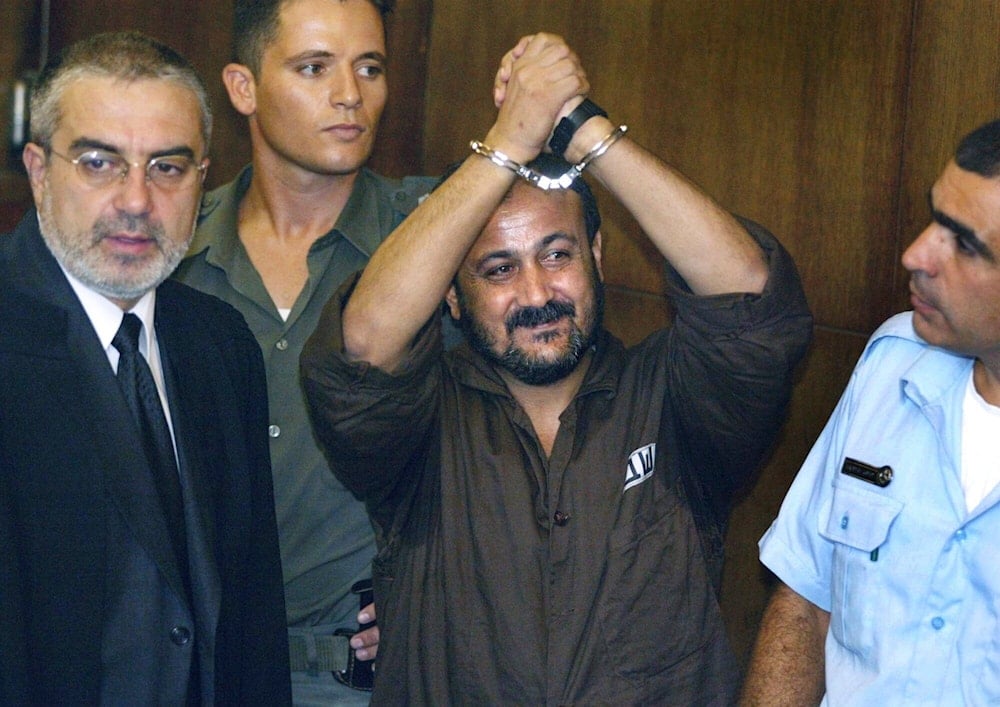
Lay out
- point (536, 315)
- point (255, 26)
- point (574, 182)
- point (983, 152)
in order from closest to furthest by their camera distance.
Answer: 1. point (983, 152)
2. point (536, 315)
3. point (574, 182)
4. point (255, 26)

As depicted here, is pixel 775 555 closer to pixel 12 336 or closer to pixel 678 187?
pixel 678 187

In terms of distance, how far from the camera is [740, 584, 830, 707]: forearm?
2.02 m

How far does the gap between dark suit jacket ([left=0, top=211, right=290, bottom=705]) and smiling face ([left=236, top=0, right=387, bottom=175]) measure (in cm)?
70

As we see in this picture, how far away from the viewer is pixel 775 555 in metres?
2.09

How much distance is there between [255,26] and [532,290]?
1.07m

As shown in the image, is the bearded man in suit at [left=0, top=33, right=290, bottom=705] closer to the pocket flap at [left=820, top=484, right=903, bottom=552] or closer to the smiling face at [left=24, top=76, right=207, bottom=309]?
the smiling face at [left=24, top=76, right=207, bottom=309]

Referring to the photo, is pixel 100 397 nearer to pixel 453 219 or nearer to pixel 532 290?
pixel 453 219

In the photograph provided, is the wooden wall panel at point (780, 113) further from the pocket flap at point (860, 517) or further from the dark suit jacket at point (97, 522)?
the dark suit jacket at point (97, 522)

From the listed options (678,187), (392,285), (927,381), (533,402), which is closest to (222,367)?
(392,285)

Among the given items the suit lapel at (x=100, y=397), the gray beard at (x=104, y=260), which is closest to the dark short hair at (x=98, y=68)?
the gray beard at (x=104, y=260)

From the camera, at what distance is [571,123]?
2150 millimetres

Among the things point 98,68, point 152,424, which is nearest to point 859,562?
point 152,424

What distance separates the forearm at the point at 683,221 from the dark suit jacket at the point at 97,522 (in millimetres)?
798

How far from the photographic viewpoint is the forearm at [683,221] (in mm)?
2115
